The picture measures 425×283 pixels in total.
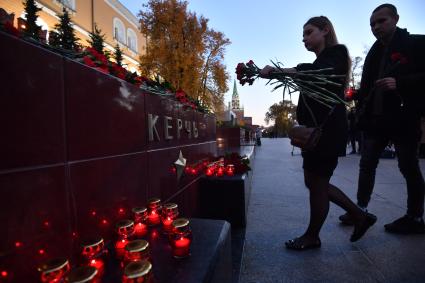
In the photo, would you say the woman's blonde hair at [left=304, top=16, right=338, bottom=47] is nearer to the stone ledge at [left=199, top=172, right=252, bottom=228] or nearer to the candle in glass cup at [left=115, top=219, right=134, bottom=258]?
the stone ledge at [left=199, top=172, right=252, bottom=228]

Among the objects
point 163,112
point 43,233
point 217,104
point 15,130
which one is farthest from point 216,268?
point 217,104

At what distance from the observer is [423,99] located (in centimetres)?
231

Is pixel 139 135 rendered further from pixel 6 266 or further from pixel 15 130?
pixel 6 266

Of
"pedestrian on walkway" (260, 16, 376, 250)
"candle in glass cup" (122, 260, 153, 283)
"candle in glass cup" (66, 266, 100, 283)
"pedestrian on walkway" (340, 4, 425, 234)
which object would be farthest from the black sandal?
"candle in glass cup" (66, 266, 100, 283)

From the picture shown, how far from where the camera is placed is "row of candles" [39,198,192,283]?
0.87 meters

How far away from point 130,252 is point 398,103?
8.60 ft

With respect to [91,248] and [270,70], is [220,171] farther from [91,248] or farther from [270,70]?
[91,248]

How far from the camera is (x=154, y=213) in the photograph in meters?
1.67

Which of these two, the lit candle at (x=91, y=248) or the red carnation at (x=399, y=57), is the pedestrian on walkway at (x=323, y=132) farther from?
the lit candle at (x=91, y=248)

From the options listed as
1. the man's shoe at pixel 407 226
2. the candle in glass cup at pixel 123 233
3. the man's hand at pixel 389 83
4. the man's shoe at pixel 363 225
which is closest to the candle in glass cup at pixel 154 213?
the candle in glass cup at pixel 123 233

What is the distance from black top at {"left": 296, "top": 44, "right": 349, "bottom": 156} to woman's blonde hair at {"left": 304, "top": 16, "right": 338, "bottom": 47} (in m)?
0.15

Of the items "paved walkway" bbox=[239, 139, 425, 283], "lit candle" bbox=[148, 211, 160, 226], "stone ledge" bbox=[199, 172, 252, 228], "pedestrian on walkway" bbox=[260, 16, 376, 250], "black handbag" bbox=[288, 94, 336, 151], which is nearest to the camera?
"lit candle" bbox=[148, 211, 160, 226]

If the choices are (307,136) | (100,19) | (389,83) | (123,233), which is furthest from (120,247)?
(100,19)

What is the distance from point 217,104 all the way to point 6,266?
20.6 m
